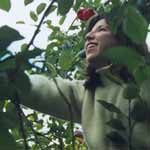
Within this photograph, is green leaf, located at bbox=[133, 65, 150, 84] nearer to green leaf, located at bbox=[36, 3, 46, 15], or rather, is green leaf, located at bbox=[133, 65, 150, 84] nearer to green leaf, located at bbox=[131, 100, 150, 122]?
green leaf, located at bbox=[131, 100, 150, 122]

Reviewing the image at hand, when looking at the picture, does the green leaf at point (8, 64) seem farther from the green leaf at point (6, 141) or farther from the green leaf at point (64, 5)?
the green leaf at point (64, 5)

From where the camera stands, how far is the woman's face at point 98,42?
1857 millimetres

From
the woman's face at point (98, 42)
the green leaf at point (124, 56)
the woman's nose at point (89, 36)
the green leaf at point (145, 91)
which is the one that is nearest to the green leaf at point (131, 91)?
the green leaf at point (145, 91)

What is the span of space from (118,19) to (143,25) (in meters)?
0.30

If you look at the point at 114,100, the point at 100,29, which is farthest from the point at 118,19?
the point at 100,29

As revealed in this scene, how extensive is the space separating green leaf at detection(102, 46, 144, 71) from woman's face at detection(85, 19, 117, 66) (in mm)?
865

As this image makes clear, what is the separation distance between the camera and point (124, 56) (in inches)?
37.3

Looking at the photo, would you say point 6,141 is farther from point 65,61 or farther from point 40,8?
point 40,8

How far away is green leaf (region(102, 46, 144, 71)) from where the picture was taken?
94 cm

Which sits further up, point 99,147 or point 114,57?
point 114,57

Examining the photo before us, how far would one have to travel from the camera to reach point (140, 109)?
1084mm

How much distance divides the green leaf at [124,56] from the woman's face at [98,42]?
86 centimetres

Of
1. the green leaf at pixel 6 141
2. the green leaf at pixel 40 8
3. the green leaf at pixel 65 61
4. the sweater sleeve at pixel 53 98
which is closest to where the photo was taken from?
the green leaf at pixel 6 141

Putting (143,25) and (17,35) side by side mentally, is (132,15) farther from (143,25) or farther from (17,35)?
(17,35)
